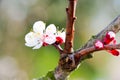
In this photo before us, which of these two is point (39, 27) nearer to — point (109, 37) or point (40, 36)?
point (40, 36)

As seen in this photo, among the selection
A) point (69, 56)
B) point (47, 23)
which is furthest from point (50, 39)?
point (47, 23)

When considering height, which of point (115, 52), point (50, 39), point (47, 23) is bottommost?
point (115, 52)

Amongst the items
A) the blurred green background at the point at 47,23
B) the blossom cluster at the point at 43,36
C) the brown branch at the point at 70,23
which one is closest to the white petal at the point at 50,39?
the blossom cluster at the point at 43,36

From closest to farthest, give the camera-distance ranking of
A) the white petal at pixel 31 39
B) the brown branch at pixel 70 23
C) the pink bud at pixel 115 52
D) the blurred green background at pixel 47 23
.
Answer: the brown branch at pixel 70 23 → the pink bud at pixel 115 52 → the white petal at pixel 31 39 → the blurred green background at pixel 47 23

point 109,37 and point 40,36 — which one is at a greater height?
point 40,36

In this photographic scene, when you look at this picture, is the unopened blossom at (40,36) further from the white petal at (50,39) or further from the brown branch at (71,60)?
the brown branch at (71,60)

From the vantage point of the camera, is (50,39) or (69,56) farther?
(50,39)

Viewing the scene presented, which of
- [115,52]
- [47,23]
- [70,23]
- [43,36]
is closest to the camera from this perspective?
[70,23]
